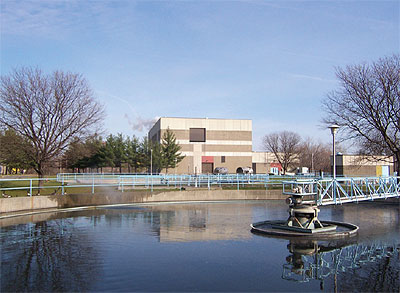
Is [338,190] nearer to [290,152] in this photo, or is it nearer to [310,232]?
[310,232]

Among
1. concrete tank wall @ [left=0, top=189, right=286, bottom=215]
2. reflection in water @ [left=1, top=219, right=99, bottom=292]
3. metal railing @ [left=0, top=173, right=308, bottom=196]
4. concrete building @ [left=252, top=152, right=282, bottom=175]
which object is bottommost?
reflection in water @ [left=1, top=219, right=99, bottom=292]

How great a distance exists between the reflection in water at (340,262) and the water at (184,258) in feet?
0.06

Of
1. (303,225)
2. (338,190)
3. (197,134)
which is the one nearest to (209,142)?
(197,134)

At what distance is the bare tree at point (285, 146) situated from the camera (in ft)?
245

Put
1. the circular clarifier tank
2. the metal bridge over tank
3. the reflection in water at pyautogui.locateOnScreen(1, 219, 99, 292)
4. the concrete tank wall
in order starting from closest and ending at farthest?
1. the reflection in water at pyautogui.locateOnScreen(1, 219, 99, 292)
2. the circular clarifier tank
3. the metal bridge over tank
4. the concrete tank wall

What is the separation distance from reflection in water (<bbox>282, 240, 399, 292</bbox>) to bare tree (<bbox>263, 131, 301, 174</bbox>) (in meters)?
64.9

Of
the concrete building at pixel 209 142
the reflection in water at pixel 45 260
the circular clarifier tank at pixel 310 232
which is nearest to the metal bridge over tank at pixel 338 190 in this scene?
the circular clarifier tank at pixel 310 232

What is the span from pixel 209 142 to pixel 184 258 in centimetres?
5668

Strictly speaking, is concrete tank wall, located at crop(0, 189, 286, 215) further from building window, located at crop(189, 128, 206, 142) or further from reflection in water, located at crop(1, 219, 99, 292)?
building window, located at crop(189, 128, 206, 142)

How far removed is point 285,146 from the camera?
7569cm

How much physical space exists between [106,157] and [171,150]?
10681 mm

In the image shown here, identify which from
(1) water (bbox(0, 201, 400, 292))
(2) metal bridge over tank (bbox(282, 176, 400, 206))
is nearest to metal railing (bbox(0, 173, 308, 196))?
(2) metal bridge over tank (bbox(282, 176, 400, 206))

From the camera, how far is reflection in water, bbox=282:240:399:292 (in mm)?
7352

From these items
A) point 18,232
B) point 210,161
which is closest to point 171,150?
point 210,161
